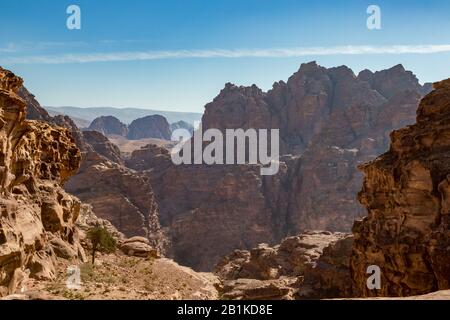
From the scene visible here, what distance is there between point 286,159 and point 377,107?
103ft

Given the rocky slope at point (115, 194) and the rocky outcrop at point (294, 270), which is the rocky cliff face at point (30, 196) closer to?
the rocky outcrop at point (294, 270)

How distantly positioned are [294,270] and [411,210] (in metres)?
30.4

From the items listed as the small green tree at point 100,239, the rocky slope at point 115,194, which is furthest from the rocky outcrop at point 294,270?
the rocky slope at point 115,194

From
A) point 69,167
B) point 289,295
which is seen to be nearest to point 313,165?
point 289,295

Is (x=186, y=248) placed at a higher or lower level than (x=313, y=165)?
lower

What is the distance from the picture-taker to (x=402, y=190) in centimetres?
2983

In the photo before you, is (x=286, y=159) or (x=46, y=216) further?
(x=286, y=159)

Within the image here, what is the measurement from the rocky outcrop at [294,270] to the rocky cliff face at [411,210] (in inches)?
383

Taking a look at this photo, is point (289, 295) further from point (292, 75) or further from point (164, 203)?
point (292, 75)

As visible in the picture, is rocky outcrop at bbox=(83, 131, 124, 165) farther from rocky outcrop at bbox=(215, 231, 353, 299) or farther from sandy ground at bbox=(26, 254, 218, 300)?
sandy ground at bbox=(26, 254, 218, 300)

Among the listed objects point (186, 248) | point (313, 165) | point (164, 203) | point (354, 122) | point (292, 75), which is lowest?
point (186, 248)

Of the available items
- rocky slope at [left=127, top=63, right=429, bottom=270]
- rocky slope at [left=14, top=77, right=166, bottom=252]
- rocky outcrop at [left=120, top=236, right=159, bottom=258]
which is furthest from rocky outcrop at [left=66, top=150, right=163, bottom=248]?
rocky outcrop at [left=120, top=236, right=159, bottom=258]

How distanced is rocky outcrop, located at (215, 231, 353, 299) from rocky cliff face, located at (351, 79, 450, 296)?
974cm
